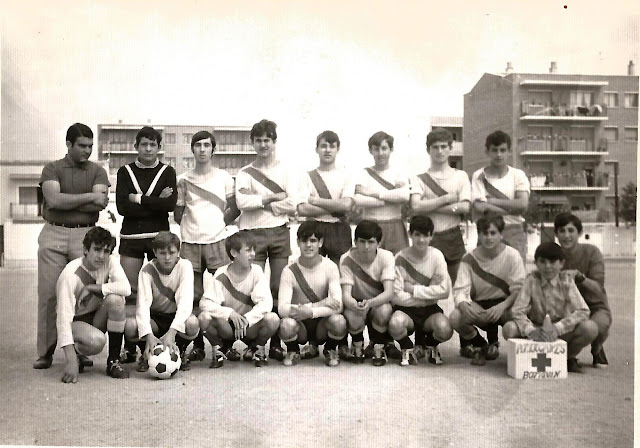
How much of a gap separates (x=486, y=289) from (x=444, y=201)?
565 millimetres

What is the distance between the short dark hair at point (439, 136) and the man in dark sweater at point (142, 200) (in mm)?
1497

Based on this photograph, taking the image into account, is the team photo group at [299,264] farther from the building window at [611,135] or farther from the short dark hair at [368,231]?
the building window at [611,135]

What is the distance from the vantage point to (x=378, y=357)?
331 cm

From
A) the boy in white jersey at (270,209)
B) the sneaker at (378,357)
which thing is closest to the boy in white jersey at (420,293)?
the sneaker at (378,357)

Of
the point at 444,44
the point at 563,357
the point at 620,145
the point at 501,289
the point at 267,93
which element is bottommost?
Result: the point at 563,357

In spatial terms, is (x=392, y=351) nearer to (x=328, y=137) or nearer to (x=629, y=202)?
(x=328, y=137)

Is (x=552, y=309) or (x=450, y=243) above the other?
(x=450, y=243)

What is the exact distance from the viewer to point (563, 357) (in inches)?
123

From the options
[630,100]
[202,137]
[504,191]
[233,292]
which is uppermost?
[630,100]

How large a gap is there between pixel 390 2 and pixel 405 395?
208 centimetres

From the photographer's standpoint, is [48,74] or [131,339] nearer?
[131,339]

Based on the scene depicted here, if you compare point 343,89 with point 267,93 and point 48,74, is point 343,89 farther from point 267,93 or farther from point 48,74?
point 48,74

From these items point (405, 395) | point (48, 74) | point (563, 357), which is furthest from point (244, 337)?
point (48, 74)

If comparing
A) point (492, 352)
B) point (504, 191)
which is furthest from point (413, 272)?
point (504, 191)
